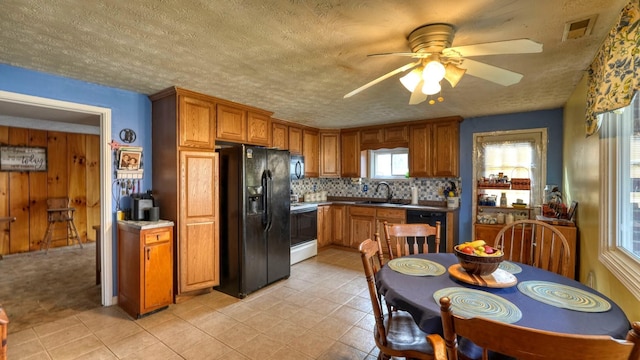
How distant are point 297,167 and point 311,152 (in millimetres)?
547

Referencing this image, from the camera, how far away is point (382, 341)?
1.51 meters

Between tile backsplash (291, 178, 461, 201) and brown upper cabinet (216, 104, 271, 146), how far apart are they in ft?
5.32

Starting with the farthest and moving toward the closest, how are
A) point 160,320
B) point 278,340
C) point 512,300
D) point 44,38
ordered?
point 160,320 < point 278,340 < point 44,38 < point 512,300

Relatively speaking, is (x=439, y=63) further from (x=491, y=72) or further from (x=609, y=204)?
(x=609, y=204)

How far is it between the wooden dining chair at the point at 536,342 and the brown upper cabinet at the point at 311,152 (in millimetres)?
4415

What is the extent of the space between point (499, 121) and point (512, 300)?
144 inches

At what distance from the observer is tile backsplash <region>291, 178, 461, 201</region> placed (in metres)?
4.84

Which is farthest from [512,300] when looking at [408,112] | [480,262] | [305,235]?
[305,235]

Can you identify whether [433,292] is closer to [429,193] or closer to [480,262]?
[480,262]

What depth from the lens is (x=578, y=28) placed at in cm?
175

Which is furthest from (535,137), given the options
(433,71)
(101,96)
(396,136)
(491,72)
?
(101,96)

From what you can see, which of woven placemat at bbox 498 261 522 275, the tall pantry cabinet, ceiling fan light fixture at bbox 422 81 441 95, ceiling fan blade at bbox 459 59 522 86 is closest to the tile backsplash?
the tall pantry cabinet

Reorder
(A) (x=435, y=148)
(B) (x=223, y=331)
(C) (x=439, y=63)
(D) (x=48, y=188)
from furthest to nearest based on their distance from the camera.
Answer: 1. (D) (x=48, y=188)
2. (A) (x=435, y=148)
3. (B) (x=223, y=331)
4. (C) (x=439, y=63)

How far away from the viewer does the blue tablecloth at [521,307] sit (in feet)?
3.69
